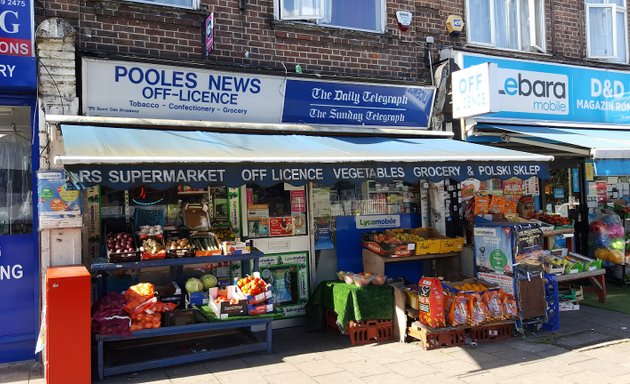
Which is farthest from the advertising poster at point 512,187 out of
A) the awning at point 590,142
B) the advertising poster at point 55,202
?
→ the advertising poster at point 55,202

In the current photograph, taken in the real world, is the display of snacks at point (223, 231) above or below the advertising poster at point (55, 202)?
below

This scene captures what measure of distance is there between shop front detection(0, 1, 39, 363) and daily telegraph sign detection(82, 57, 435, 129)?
65 centimetres

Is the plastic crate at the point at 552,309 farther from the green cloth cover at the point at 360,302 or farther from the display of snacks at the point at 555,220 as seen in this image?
the display of snacks at the point at 555,220

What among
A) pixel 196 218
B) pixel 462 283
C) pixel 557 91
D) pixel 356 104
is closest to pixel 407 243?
pixel 462 283

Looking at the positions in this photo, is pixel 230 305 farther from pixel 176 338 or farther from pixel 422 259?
pixel 422 259

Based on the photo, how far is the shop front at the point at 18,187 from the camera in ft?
18.4

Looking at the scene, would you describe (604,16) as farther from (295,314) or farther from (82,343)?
(82,343)

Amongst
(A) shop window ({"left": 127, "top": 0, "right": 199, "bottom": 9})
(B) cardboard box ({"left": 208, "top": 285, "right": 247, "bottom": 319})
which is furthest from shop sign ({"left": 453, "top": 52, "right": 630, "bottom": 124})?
(B) cardboard box ({"left": 208, "top": 285, "right": 247, "bottom": 319})

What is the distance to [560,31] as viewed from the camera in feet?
31.5

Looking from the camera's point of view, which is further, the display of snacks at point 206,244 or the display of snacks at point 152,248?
the display of snacks at point 206,244

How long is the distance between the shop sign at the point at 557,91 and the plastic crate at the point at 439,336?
10.8ft

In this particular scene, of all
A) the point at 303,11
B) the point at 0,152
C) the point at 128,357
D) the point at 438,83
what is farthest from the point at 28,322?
the point at 438,83

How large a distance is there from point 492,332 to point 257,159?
144 inches

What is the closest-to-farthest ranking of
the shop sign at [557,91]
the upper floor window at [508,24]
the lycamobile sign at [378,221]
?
1. the lycamobile sign at [378,221]
2. the shop sign at [557,91]
3. the upper floor window at [508,24]
